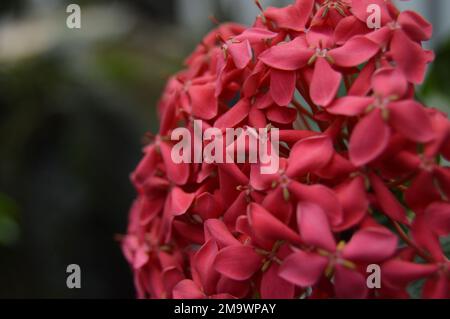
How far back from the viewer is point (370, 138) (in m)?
0.48

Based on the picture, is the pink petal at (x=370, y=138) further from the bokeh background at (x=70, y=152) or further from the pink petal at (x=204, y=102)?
the bokeh background at (x=70, y=152)

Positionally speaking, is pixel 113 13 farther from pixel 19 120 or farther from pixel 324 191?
pixel 324 191

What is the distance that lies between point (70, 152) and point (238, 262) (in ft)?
3.15

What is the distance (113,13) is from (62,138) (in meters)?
0.77

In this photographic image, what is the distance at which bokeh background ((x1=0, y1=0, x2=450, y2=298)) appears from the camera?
1.35 m

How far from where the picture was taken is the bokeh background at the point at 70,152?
4.43 feet

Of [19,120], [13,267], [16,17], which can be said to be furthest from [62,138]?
[16,17]

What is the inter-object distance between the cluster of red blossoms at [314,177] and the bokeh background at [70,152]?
66 cm

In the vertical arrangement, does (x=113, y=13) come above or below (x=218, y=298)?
above

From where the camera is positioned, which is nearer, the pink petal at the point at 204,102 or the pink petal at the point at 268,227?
the pink petal at the point at 268,227

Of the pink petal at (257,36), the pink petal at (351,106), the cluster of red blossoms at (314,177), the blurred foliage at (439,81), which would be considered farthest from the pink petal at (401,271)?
the blurred foliage at (439,81)

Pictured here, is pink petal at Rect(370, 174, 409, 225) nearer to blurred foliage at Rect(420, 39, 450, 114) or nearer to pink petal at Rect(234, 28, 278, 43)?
pink petal at Rect(234, 28, 278, 43)

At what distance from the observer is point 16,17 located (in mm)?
1960

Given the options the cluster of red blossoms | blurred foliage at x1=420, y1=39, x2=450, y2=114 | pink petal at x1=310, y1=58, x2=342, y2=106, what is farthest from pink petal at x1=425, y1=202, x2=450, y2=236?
blurred foliage at x1=420, y1=39, x2=450, y2=114
